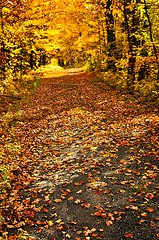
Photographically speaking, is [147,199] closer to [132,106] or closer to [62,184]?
[62,184]

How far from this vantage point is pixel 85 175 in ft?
19.7

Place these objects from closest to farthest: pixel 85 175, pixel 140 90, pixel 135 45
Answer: pixel 85 175 < pixel 140 90 < pixel 135 45

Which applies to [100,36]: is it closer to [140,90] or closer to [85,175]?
[140,90]

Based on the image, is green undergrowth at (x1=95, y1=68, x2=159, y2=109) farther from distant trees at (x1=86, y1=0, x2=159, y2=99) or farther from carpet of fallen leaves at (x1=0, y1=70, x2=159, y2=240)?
carpet of fallen leaves at (x1=0, y1=70, x2=159, y2=240)

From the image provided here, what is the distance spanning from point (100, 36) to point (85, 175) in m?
18.5

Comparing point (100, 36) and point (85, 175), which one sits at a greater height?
point (100, 36)

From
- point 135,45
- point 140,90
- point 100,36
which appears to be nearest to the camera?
point 140,90

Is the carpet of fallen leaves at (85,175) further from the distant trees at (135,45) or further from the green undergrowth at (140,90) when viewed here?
the distant trees at (135,45)

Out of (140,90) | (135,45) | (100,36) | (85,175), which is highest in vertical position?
(100,36)

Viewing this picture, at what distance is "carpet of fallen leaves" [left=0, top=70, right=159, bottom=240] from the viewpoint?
4.28m

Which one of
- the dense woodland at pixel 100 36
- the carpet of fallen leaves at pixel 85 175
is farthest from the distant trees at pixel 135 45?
the carpet of fallen leaves at pixel 85 175

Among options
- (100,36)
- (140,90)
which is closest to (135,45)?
(140,90)

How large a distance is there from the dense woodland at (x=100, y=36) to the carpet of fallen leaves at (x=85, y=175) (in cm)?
276

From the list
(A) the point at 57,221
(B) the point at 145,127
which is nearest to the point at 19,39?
(B) the point at 145,127
